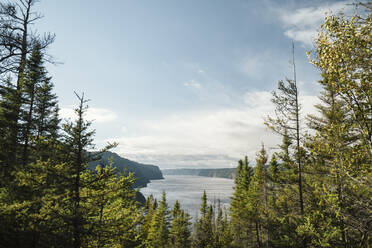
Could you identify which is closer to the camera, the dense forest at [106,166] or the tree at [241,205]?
the dense forest at [106,166]

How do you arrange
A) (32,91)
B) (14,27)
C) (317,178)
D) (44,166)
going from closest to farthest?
(44,166)
(317,178)
(14,27)
(32,91)

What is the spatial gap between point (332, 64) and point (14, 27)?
1599cm

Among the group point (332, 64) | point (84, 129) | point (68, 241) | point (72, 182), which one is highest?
point (332, 64)

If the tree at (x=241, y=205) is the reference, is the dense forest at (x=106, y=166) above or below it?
above

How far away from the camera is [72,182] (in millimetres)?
7949

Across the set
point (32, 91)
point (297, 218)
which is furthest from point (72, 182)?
point (297, 218)

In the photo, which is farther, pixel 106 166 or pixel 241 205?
pixel 241 205

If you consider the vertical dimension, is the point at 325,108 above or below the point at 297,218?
above

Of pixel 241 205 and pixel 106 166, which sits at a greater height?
pixel 106 166

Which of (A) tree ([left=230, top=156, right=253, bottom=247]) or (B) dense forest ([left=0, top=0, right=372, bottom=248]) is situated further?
(A) tree ([left=230, top=156, right=253, bottom=247])

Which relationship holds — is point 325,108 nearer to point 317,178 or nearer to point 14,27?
point 317,178

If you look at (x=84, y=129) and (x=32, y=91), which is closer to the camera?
(x=84, y=129)

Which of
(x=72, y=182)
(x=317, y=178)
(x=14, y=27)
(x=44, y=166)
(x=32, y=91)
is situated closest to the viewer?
(x=44, y=166)

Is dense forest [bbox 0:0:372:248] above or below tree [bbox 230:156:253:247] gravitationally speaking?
above
